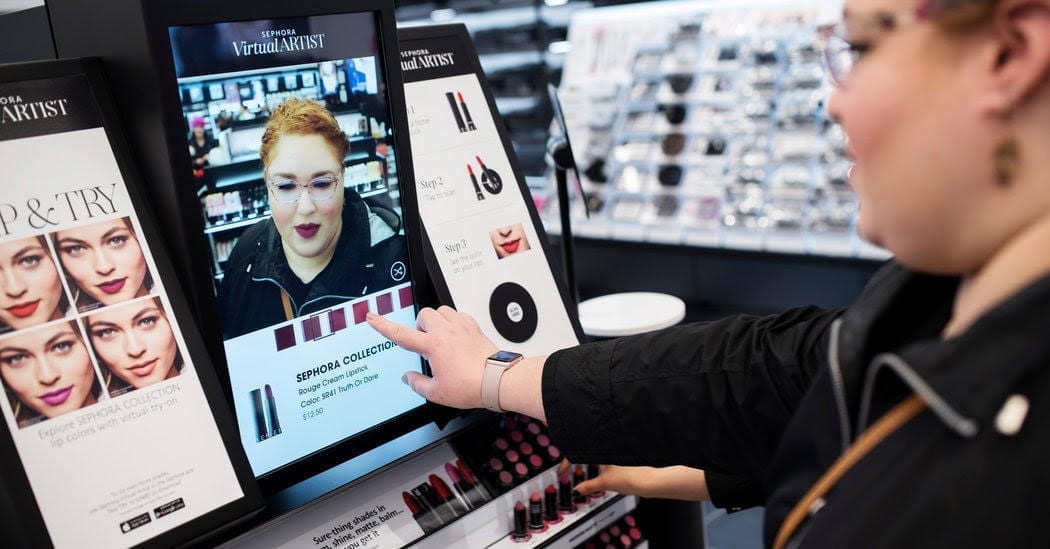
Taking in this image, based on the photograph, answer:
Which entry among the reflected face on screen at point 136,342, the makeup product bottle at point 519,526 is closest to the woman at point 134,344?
the reflected face on screen at point 136,342

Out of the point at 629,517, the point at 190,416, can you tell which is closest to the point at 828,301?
the point at 629,517

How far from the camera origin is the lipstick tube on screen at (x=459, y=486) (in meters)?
1.54

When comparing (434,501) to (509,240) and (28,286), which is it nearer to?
(509,240)

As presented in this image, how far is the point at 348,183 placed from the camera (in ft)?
4.48

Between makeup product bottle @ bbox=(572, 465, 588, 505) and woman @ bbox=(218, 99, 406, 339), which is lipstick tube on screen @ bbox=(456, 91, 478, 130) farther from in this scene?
makeup product bottle @ bbox=(572, 465, 588, 505)

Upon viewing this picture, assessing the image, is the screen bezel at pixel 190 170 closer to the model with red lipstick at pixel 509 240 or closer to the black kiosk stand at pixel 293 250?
the black kiosk stand at pixel 293 250

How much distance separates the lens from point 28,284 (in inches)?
43.0

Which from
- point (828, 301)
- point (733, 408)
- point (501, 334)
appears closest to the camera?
point (733, 408)

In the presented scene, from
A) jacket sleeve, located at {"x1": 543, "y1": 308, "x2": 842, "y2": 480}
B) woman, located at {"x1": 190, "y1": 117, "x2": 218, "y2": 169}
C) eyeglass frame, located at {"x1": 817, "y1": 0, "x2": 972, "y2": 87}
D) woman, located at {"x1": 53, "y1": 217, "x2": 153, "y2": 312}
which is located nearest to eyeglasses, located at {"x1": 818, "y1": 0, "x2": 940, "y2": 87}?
eyeglass frame, located at {"x1": 817, "y1": 0, "x2": 972, "y2": 87}

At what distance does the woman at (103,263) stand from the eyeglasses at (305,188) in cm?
19

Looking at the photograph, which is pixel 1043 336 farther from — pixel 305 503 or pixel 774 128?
pixel 774 128

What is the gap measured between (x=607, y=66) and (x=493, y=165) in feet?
12.1

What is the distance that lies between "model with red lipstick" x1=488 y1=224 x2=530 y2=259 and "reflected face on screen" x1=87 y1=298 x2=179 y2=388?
0.67 m

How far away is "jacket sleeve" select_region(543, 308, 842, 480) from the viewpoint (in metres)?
1.28
